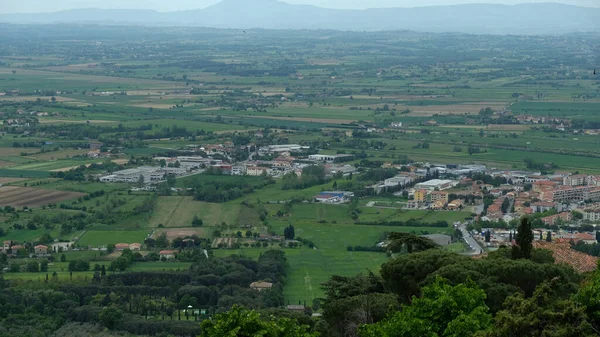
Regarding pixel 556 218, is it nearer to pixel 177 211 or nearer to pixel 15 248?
pixel 177 211

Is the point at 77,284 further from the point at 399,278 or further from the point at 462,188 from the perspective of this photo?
the point at 462,188

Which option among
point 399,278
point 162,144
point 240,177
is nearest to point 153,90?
point 162,144

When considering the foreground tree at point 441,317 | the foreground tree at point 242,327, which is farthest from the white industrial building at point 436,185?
the foreground tree at point 242,327

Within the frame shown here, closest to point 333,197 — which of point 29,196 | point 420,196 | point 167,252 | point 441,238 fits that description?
point 420,196

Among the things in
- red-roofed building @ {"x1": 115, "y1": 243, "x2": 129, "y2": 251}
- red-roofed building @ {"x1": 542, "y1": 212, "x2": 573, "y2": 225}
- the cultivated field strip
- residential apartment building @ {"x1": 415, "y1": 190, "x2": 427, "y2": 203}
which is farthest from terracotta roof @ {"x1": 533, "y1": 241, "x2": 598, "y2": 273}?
the cultivated field strip

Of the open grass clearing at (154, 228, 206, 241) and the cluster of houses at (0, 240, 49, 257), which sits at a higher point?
the cluster of houses at (0, 240, 49, 257)

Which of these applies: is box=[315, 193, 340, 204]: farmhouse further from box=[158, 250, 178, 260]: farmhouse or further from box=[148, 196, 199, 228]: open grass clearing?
box=[158, 250, 178, 260]: farmhouse
